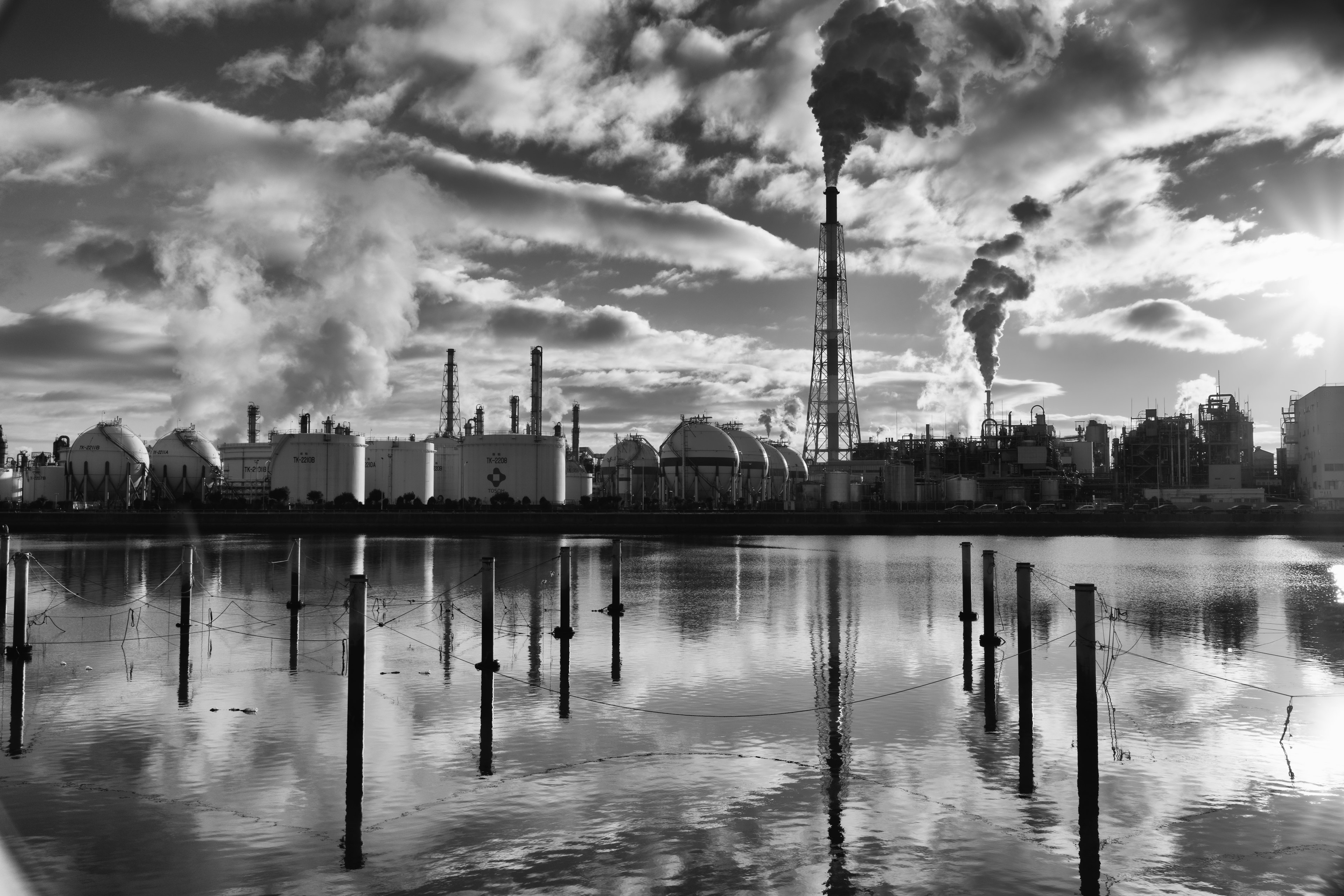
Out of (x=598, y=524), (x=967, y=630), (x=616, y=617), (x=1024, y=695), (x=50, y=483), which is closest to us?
(x=1024, y=695)

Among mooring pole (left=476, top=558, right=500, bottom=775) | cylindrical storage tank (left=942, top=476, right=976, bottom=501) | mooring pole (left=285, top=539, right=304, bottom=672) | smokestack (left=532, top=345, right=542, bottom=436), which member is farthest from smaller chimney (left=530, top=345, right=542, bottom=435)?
mooring pole (left=476, top=558, right=500, bottom=775)

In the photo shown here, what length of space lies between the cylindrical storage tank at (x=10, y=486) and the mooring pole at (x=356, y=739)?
363 ft

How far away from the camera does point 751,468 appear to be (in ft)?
346

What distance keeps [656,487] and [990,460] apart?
147ft

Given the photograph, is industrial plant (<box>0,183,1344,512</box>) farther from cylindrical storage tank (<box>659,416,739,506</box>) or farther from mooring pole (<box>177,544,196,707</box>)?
mooring pole (<box>177,544,196,707</box>)

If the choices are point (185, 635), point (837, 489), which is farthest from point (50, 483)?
point (185, 635)

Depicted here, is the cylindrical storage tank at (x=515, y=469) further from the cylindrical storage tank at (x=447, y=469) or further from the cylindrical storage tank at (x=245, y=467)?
the cylindrical storage tank at (x=245, y=467)

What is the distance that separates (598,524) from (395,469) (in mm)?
28111

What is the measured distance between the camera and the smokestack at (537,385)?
126 meters

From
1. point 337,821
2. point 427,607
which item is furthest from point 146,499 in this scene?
point 337,821

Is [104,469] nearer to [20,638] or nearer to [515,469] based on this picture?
[515,469]

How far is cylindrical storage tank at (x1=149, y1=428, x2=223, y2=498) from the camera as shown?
10419cm

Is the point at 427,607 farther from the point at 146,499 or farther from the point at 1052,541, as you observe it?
the point at 146,499

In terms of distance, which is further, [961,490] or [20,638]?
[961,490]
